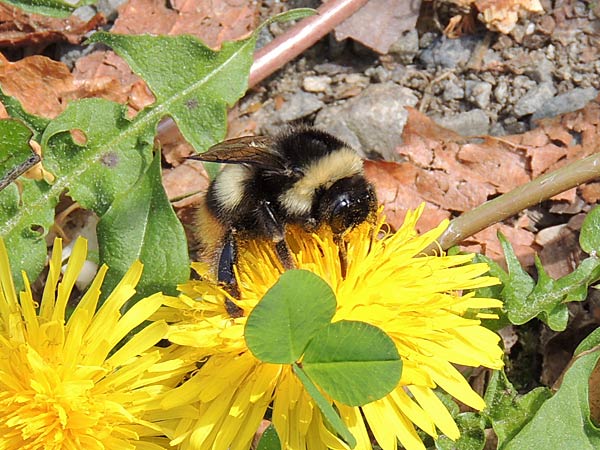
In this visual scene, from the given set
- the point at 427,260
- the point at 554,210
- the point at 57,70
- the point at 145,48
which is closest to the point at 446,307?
the point at 427,260

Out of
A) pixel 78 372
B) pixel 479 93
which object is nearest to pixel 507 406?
pixel 78 372

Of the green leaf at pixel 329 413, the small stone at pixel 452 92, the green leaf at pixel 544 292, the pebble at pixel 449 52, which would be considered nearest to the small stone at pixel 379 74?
the pebble at pixel 449 52

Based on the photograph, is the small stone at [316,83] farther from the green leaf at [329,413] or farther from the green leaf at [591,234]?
the green leaf at [329,413]

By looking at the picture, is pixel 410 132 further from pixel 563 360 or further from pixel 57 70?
pixel 57 70

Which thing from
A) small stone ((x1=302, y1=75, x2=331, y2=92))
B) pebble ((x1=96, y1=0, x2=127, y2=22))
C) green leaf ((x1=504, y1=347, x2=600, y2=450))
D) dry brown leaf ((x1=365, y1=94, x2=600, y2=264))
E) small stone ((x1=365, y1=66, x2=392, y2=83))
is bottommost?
green leaf ((x1=504, y1=347, x2=600, y2=450))

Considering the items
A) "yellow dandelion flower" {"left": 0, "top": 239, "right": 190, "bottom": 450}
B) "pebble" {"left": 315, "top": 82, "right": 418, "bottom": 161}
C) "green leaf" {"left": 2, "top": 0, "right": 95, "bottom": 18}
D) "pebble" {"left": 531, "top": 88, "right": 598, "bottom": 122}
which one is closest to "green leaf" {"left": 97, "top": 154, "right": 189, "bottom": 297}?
"yellow dandelion flower" {"left": 0, "top": 239, "right": 190, "bottom": 450}

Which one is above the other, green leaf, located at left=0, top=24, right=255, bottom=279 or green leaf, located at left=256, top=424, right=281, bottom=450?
green leaf, located at left=0, top=24, right=255, bottom=279

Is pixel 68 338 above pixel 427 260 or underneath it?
above

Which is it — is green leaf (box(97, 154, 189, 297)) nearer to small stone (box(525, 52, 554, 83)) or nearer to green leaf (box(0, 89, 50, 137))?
green leaf (box(0, 89, 50, 137))
